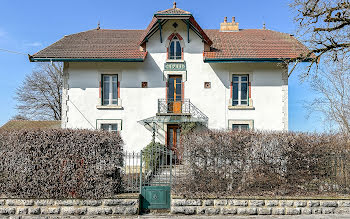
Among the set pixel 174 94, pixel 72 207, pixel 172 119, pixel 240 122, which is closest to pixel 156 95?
pixel 174 94

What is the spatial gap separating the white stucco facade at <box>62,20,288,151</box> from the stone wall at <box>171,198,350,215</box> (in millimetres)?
7137

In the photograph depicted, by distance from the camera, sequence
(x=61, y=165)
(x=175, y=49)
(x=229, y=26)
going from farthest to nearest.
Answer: (x=229, y=26)
(x=175, y=49)
(x=61, y=165)

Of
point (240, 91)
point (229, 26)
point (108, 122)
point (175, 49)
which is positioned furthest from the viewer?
point (229, 26)

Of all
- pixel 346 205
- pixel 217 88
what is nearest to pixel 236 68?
pixel 217 88

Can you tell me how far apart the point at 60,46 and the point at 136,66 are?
4475 mm

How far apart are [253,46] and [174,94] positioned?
5.28 metres

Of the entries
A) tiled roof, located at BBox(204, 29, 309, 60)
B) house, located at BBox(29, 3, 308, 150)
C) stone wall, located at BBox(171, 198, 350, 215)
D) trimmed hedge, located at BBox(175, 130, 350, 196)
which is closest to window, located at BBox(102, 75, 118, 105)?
house, located at BBox(29, 3, 308, 150)

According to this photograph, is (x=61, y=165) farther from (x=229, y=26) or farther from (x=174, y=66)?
(x=229, y=26)

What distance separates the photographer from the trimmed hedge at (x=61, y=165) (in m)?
8.88

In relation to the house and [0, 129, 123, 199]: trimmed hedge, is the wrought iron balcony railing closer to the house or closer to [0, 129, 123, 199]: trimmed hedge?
the house

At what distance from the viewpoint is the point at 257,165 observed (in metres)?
9.23

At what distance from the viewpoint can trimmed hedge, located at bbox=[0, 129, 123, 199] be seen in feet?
29.1

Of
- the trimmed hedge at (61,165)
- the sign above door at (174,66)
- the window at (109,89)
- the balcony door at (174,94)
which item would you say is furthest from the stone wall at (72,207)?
the sign above door at (174,66)

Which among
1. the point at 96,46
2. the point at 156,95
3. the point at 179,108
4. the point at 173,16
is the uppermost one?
the point at 173,16
